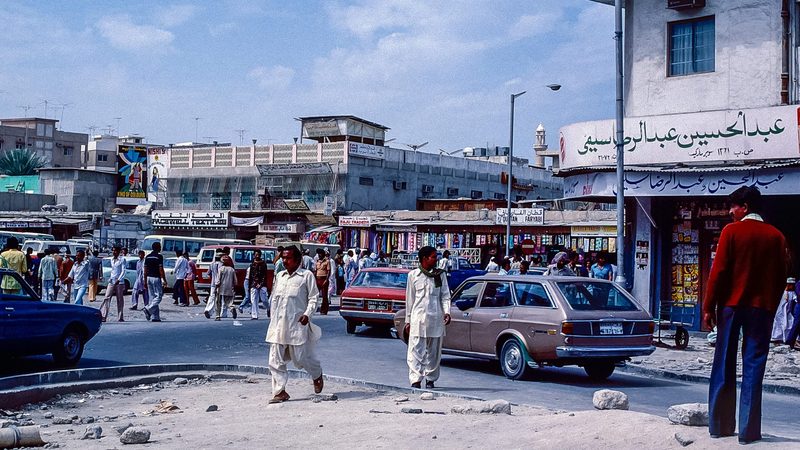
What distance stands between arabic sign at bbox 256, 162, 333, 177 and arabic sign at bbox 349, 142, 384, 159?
5.51 ft

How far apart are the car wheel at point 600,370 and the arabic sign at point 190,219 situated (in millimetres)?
44143

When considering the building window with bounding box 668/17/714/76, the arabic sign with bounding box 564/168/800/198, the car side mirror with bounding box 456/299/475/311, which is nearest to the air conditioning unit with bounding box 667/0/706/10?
the building window with bounding box 668/17/714/76

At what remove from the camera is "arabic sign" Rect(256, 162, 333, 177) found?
185 ft

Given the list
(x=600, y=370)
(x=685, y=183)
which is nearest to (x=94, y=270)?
(x=685, y=183)

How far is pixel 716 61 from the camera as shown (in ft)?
72.7

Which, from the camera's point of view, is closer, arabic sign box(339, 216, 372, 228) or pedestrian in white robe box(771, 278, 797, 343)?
pedestrian in white robe box(771, 278, 797, 343)

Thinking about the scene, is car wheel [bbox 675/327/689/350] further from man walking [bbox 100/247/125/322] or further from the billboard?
the billboard

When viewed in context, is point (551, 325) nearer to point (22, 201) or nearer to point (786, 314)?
point (786, 314)

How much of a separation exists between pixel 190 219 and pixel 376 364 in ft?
146

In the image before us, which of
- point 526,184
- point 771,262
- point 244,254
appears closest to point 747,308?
point 771,262

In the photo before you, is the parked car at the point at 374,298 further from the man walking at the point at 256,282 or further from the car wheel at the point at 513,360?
the car wheel at the point at 513,360

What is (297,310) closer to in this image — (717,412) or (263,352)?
(717,412)

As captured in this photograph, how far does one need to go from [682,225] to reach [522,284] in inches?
379

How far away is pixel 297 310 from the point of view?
11.0 metres
